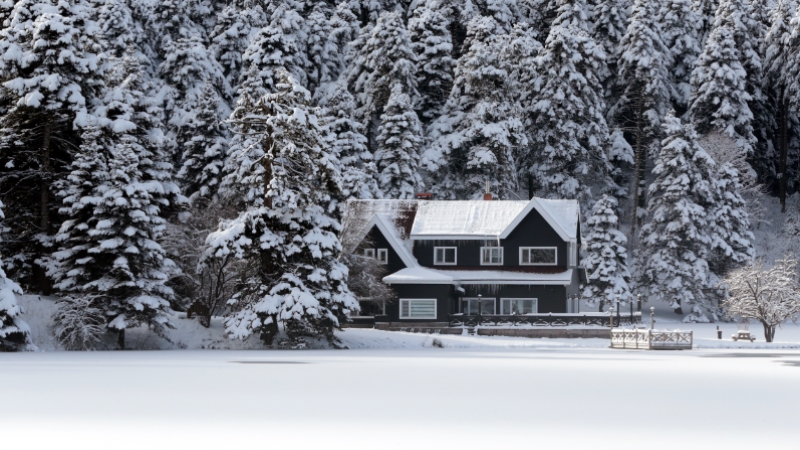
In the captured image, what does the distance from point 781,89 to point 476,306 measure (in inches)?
1409

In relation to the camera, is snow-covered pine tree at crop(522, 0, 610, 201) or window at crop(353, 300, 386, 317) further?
snow-covered pine tree at crop(522, 0, 610, 201)

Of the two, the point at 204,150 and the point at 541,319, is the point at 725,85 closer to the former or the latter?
the point at 541,319

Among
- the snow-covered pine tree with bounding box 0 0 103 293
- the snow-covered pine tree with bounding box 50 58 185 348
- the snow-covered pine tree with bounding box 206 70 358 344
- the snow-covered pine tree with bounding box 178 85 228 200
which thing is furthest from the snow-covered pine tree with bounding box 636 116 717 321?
the snow-covered pine tree with bounding box 0 0 103 293

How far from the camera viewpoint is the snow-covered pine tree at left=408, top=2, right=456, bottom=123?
78812 mm

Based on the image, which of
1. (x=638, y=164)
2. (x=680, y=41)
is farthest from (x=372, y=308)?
(x=680, y=41)

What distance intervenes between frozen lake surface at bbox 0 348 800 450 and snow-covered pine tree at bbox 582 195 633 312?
32.4 m

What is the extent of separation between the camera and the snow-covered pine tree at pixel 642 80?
252 ft

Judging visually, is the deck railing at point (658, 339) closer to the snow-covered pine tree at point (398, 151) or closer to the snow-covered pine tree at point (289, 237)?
the snow-covered pine tree at point (289, 237)

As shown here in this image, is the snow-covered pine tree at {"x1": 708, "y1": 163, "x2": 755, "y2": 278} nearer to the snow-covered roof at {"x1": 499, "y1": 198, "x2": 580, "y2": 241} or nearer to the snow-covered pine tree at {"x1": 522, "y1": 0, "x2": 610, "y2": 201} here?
the snow-covered pine tree at {"x1": 522, "y1": 0, "x2": 610, "y2": 201}

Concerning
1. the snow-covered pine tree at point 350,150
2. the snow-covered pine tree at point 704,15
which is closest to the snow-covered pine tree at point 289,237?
the snow-covered pine tree at point 350,150

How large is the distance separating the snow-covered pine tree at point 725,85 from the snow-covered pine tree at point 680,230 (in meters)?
6.88

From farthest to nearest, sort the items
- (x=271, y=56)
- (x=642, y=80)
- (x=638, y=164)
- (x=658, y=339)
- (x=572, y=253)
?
1. (x=642, y=80)
2. (x=638, y=164)
3. (x=271, y=56)
4. (x=572, y=253)
5. (x=658, y=339)

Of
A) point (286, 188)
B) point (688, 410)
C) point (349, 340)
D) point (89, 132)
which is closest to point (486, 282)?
point (349, 340)

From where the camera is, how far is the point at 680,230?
66438 mm
